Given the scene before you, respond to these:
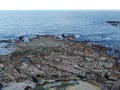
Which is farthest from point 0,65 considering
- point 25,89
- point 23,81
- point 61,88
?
point 61,88

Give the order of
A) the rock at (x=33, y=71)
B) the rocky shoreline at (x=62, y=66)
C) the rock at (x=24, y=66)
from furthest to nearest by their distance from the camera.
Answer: the rock at (x=24, y=66) < the rock at (x=33, y=71) < the rocky shoreline at (x=62, y=66)

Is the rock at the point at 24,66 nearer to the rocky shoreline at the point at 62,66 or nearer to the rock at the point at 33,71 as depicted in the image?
the rocky shoreline at the point at 62,66

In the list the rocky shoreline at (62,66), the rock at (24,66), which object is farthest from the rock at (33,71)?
the rock at (24,66)

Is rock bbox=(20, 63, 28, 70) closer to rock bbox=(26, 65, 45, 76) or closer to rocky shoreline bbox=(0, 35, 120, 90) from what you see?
rocky shoreline bbox=(0, 35, 120, 90)

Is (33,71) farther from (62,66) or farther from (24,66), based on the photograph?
(62,66)

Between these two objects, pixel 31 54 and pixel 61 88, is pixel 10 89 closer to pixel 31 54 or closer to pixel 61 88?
pixel 61 88

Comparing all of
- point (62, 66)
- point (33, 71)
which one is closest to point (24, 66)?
point (33, 71)

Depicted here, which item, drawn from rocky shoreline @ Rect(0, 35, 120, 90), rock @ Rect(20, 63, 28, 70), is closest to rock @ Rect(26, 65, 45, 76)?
rocky shoreline @ Rect(0, 35, 120, 90)

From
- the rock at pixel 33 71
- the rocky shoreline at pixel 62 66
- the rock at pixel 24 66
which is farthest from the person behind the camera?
the rock at pixel 24 66

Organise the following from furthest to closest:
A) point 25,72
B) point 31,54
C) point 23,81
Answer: point 31,54 < point 25,72 < point 23,81
